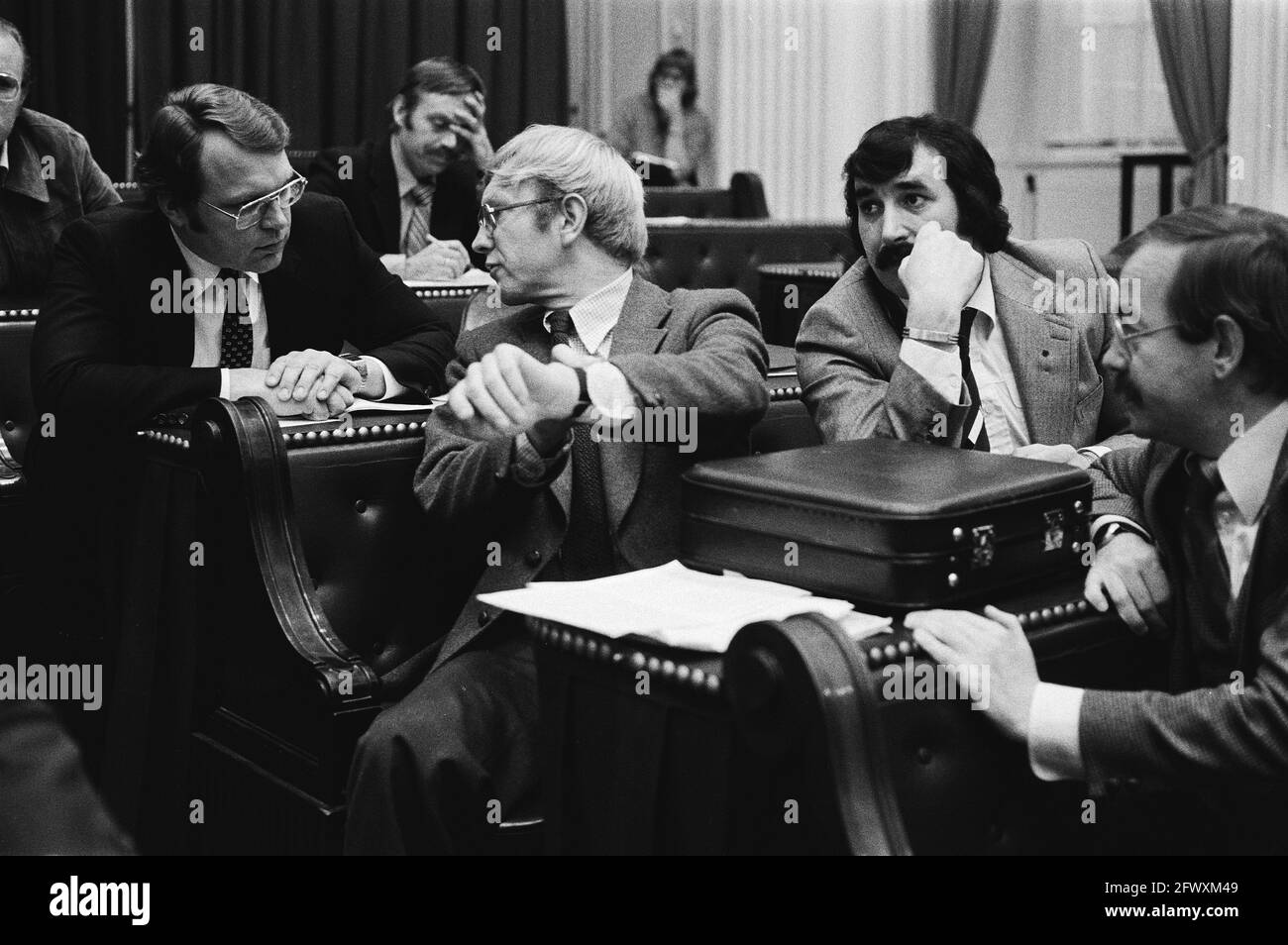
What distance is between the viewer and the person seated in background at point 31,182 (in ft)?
13.0

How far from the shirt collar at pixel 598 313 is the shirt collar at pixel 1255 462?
3.36 feet

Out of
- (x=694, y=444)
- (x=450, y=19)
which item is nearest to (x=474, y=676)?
(x=694, y=444)

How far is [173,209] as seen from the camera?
2861 millimetres

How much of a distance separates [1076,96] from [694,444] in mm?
9572

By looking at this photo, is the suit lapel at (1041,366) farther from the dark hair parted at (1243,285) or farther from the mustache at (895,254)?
the dark hair parted at (1243,285)

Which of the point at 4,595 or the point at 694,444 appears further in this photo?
the point at 4,595

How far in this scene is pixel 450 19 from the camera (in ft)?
32.3

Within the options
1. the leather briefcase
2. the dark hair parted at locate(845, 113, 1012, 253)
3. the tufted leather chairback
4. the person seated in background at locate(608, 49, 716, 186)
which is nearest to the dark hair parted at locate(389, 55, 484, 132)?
the tufted leather chairback

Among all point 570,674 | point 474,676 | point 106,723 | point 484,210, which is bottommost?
point 106,723

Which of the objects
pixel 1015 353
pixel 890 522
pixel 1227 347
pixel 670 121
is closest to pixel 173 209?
pixel 1015 353

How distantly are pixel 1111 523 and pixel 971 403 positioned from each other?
1.89ft
